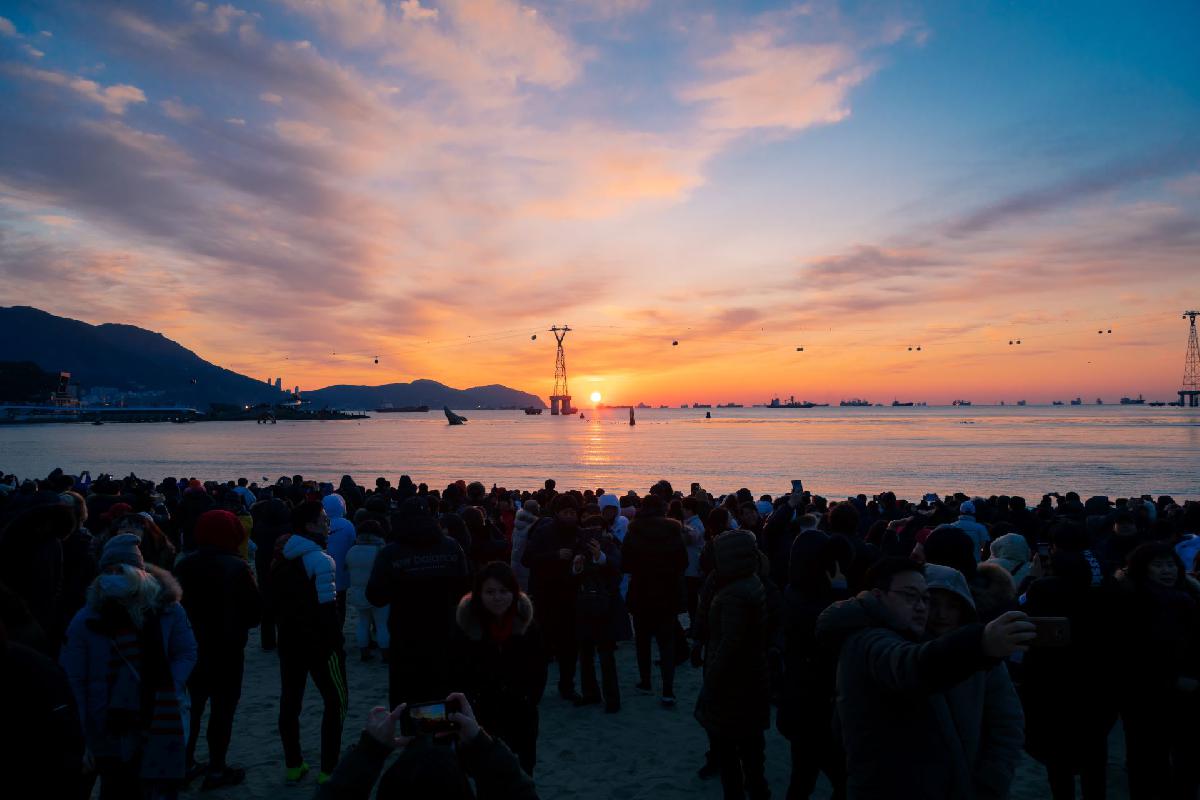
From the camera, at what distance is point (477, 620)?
3.85m

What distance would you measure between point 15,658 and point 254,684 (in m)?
6.90

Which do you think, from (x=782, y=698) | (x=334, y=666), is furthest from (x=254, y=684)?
(x=782, y=698)

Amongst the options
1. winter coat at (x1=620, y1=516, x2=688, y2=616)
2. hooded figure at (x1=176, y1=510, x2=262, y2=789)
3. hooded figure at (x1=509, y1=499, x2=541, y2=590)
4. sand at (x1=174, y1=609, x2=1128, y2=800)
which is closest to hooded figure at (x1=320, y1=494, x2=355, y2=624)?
sand at (x1=174, y1=609, x2=1128, y2=800)

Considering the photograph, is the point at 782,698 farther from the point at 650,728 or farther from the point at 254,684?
the point at 254,684

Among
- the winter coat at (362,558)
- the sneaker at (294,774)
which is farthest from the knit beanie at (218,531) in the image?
the winter coat at (362,558)

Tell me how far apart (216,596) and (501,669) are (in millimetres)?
2616

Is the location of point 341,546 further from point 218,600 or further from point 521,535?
Answer: point 218,600

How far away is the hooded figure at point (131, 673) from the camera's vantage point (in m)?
3.80

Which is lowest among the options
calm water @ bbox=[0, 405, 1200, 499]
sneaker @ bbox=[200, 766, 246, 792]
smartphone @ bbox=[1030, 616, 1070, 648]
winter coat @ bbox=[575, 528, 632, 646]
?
calm water @ bbox=[0, 405, 1200, 499]

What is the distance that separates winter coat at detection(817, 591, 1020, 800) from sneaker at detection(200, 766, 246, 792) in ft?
17.1

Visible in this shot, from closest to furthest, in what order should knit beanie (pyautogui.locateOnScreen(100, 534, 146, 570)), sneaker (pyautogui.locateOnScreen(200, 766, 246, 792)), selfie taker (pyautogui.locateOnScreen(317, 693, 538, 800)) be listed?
1. selfie taker (pyautogui.locateOnScreen(317, 693, 538, 800))
2. knit beanie (pyautogui.locateOnScreen(100, 534, 146, 570))
3. sneaker (pyautogui.locateOnScreen(200, 766, 246, 792))

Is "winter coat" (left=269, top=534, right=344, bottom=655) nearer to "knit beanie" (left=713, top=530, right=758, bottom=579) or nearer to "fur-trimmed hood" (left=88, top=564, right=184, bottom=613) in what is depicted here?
"fur-trimmed hood" (left=88, top=564, right=184, bottom=613)

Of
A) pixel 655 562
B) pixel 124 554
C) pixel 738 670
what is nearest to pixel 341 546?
pixel 655 562

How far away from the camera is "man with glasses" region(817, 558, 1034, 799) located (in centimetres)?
262
